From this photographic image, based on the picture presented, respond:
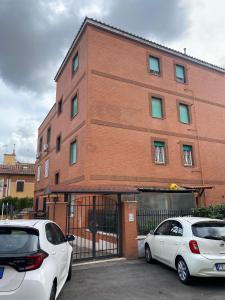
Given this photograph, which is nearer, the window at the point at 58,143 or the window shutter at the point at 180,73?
the window shutter at the point at 180,73

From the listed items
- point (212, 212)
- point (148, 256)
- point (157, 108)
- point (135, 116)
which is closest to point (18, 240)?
point (148, 256)

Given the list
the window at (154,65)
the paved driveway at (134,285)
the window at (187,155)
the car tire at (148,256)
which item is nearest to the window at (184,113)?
the window at (187,155)

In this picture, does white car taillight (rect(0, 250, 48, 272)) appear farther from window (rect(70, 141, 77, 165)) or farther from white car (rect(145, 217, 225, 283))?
window (rect(70, 141, 77, 165))

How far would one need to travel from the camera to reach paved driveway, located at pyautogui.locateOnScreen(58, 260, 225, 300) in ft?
17.7

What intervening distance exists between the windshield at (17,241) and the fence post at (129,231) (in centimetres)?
563

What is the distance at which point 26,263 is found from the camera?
3.53 m

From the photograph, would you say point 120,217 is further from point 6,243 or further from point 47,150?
point 47,150

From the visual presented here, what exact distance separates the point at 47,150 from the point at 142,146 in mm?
11704

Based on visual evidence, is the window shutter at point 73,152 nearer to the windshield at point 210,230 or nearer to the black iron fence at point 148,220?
the black iron fence at point 148,220

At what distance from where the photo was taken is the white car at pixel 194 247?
18.6 ft

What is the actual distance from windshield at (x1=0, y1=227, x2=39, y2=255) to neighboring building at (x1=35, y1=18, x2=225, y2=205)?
10244mm

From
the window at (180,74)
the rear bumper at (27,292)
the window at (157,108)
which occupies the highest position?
the window at (180,74)

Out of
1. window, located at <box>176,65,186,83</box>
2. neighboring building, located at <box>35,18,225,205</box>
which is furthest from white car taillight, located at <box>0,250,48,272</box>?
window, located at <box>176,65,186,83</box>

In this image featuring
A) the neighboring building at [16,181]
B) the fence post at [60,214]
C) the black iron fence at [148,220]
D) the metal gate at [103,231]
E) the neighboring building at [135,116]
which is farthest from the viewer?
the neighboring building at [16,181]
